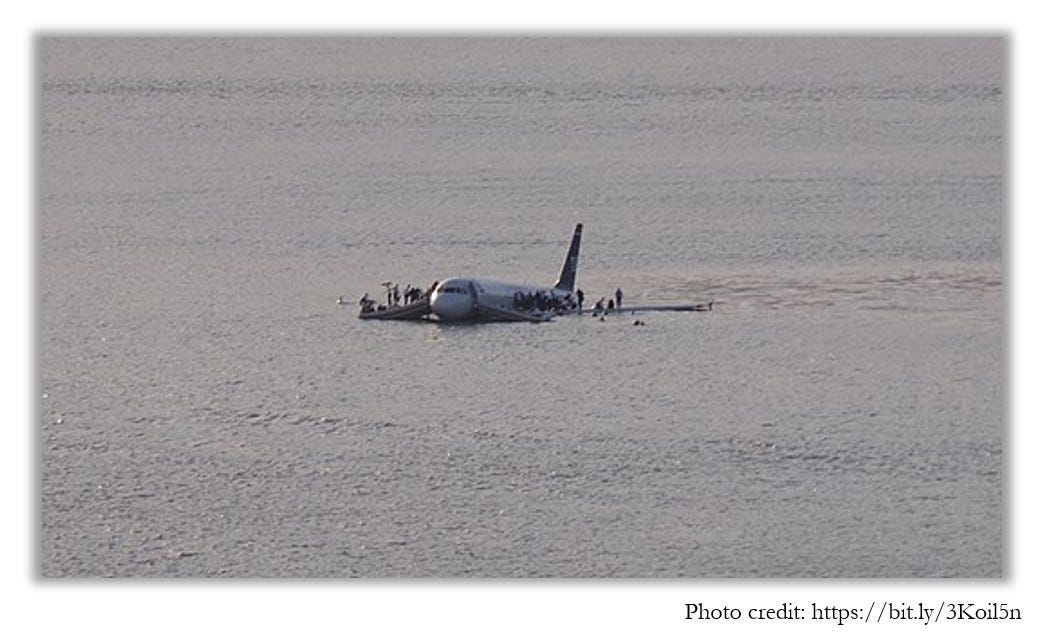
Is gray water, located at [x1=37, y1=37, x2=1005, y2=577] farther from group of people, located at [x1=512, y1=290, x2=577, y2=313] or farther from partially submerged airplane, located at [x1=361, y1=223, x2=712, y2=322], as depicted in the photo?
group of people, located at [x1=512, y1=290, x2=577, y2=313]

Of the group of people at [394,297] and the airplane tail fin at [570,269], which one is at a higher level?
the airplane tail fin at [570,269]

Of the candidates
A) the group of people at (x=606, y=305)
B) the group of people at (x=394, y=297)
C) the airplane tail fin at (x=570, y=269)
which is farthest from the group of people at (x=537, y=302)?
the group of people at (x=394, y=297)

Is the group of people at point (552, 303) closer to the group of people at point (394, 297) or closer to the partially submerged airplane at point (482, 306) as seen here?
the partially submerged airplane at point (482, 306)

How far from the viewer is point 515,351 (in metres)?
112

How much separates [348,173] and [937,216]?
5799cm

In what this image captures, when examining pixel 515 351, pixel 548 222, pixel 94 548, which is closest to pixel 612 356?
pixel 515 351

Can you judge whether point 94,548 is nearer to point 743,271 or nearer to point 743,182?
point 743,271

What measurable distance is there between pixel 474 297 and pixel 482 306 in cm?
71

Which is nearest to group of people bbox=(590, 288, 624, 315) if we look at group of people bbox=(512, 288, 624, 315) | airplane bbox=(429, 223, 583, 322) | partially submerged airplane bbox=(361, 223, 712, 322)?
group of people bbox=(512, 288, 624, 315)

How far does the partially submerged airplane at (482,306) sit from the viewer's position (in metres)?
121

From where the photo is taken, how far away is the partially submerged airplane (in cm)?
12138

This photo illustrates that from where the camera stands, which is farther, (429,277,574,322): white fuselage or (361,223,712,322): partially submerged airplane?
(361,223,712,322): partially submerged airplane

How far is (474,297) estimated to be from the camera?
122 m

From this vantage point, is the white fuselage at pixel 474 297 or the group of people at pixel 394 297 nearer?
the white fuselage at pixel 474 297
